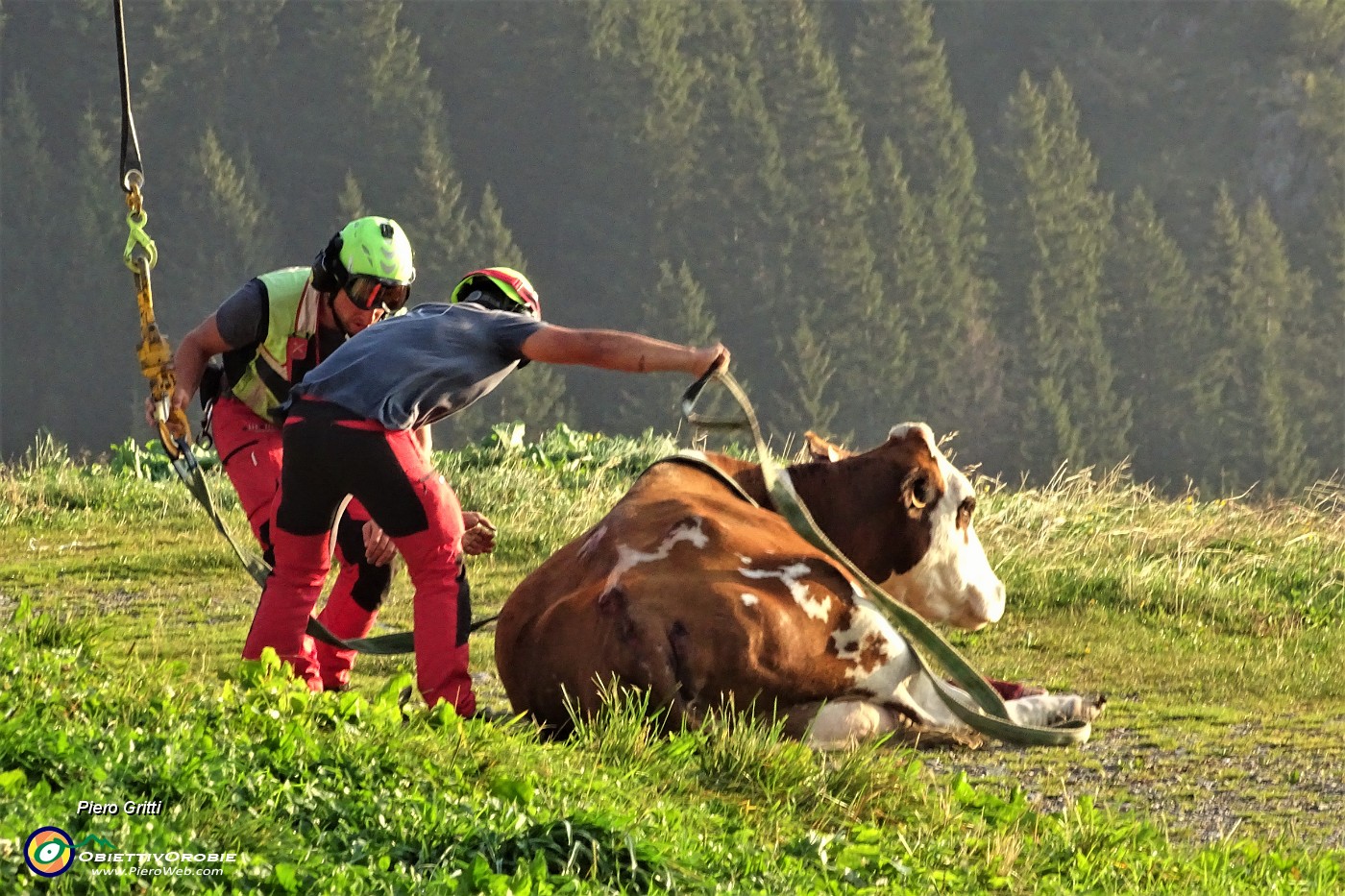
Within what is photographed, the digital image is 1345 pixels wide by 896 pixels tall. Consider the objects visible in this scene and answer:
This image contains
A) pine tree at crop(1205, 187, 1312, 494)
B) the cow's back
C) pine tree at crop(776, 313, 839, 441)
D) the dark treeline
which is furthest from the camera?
the dark treeline

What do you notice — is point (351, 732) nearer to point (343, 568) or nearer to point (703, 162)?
point (343, 568)

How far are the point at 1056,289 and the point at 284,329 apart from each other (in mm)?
85278

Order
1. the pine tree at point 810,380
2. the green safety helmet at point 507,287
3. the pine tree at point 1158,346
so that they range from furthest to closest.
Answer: the pine tree at point 1158,346, the pine tree at point 810,380, the green safety helmet at point 507,287

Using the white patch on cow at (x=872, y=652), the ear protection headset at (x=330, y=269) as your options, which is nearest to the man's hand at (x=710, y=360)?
the white patch on cow at (x=872, y=652)

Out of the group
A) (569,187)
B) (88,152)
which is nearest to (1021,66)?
(569,187)

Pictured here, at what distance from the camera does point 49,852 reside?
363cm

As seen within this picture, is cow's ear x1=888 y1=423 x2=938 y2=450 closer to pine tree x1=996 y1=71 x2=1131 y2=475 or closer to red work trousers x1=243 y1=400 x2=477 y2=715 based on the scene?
→ red work trousers x1=243 y1=400 x2=477 y2=715

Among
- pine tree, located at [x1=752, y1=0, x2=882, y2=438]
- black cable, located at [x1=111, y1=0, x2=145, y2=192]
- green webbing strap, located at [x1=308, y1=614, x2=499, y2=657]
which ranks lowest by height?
pine tree, located at [x1=752, y1=0, x2=882, y2=438]

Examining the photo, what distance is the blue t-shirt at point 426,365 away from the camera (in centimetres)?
570

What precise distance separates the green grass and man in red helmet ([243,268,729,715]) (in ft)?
1.28

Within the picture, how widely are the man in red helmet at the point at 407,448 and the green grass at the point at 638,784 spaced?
392 mm

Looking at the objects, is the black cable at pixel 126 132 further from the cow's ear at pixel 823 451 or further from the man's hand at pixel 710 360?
the cow's ear at pixel 823 451

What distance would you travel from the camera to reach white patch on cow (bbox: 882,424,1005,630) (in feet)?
23.6

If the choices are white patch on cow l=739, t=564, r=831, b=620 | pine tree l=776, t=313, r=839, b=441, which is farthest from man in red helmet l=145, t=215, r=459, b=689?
pine tree l=776, t=313, r=839, b=441
